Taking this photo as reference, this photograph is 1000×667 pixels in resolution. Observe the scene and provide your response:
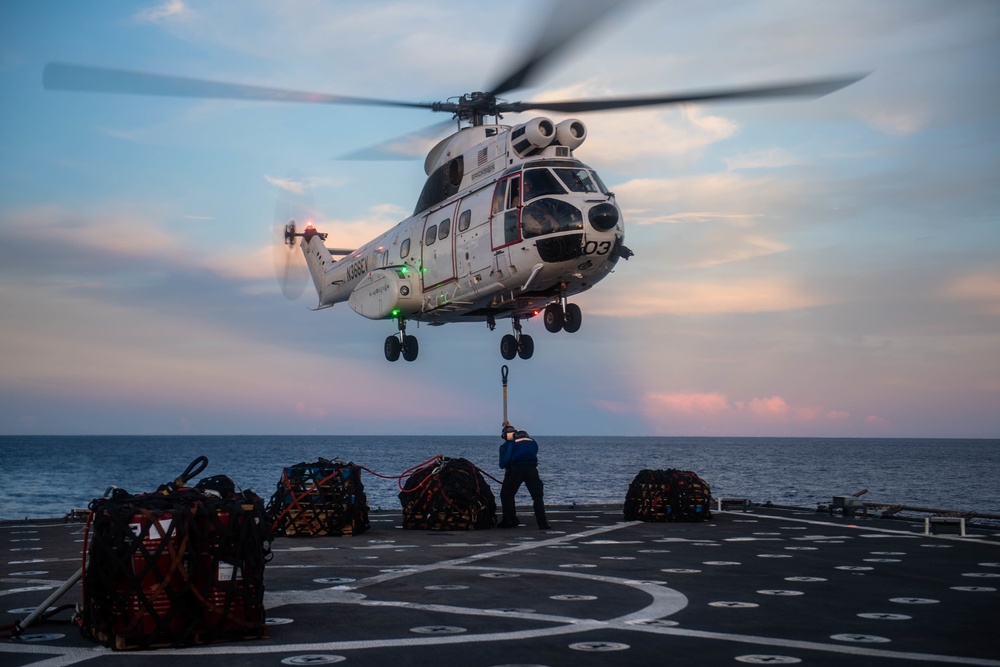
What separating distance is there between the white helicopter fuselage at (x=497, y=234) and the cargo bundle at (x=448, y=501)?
434 centimetres

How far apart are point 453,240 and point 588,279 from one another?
11.6 ft

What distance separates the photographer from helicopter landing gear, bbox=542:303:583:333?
21359 mm

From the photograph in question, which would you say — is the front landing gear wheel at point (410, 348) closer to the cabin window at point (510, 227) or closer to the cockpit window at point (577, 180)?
the cabin window at point (510, 227)

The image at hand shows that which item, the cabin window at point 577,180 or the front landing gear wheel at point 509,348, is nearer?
the cabin window at point 577,180

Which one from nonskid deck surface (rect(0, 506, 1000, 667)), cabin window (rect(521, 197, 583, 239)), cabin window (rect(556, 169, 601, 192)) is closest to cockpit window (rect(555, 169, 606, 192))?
cabin window (rect(556, 169, 601, 192))

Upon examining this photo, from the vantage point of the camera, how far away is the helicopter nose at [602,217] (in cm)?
1934

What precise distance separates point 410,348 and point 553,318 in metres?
5.58

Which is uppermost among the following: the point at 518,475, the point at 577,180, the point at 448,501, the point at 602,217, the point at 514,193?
the point at 577,180

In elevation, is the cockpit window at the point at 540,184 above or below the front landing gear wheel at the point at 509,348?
above

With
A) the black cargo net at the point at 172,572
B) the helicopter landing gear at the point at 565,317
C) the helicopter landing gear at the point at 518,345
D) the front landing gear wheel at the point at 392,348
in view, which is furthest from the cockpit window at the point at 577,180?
the black cargo net at the point at 172,572

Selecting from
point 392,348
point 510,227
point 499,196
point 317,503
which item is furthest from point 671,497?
point 392,348

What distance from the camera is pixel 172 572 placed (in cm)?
828

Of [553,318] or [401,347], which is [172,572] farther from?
[401,347]

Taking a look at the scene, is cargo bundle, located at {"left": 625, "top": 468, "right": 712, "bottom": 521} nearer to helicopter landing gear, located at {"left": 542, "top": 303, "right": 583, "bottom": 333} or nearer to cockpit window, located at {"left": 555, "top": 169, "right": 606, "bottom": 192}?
helicopter landing gear, located at {"left": 542, "top": 303, "right": 583, "bottom": 333}
